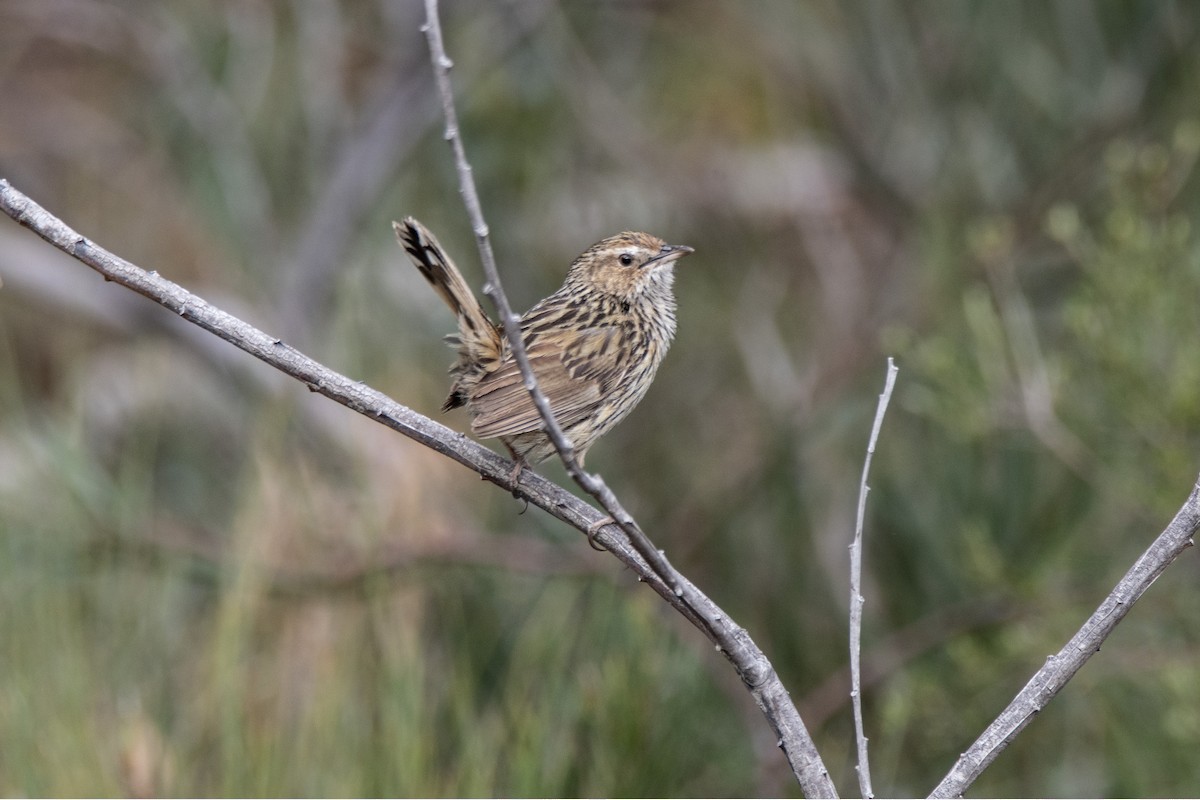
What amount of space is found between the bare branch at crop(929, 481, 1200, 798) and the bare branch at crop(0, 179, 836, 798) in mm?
197

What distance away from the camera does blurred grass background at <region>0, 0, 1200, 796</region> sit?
3.02 m

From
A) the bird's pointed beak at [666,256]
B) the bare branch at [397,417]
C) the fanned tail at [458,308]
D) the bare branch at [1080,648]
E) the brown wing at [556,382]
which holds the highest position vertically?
the bird's pointed beak at [666,256]

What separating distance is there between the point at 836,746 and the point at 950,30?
2.49 metres

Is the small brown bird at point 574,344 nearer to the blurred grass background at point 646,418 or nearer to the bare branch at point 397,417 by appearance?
the blurred grass background at point 646,418

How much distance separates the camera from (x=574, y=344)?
3.43m

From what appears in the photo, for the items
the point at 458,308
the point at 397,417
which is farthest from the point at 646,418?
the point at 397,417

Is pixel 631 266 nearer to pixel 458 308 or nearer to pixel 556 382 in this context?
pixel 556 382

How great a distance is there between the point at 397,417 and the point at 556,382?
3.41 feet

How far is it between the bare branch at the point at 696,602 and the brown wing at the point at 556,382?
1085mm

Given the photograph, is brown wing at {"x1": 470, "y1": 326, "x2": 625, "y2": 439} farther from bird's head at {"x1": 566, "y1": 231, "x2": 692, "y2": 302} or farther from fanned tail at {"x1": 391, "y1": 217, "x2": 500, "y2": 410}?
bird's head at {"x1": 566, "y1": 231, "x2": 692, "y2": 302}

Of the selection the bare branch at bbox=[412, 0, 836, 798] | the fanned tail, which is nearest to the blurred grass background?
the fanned tail

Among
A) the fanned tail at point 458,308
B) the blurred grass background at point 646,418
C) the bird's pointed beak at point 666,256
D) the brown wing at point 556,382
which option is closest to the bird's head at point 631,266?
the bird's pointed beak at point 666,256

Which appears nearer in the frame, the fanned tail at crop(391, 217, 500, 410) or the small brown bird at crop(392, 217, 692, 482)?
the fanned tail at crop(391, 217, 500, 410)

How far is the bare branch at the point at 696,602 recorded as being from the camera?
6.07ft
